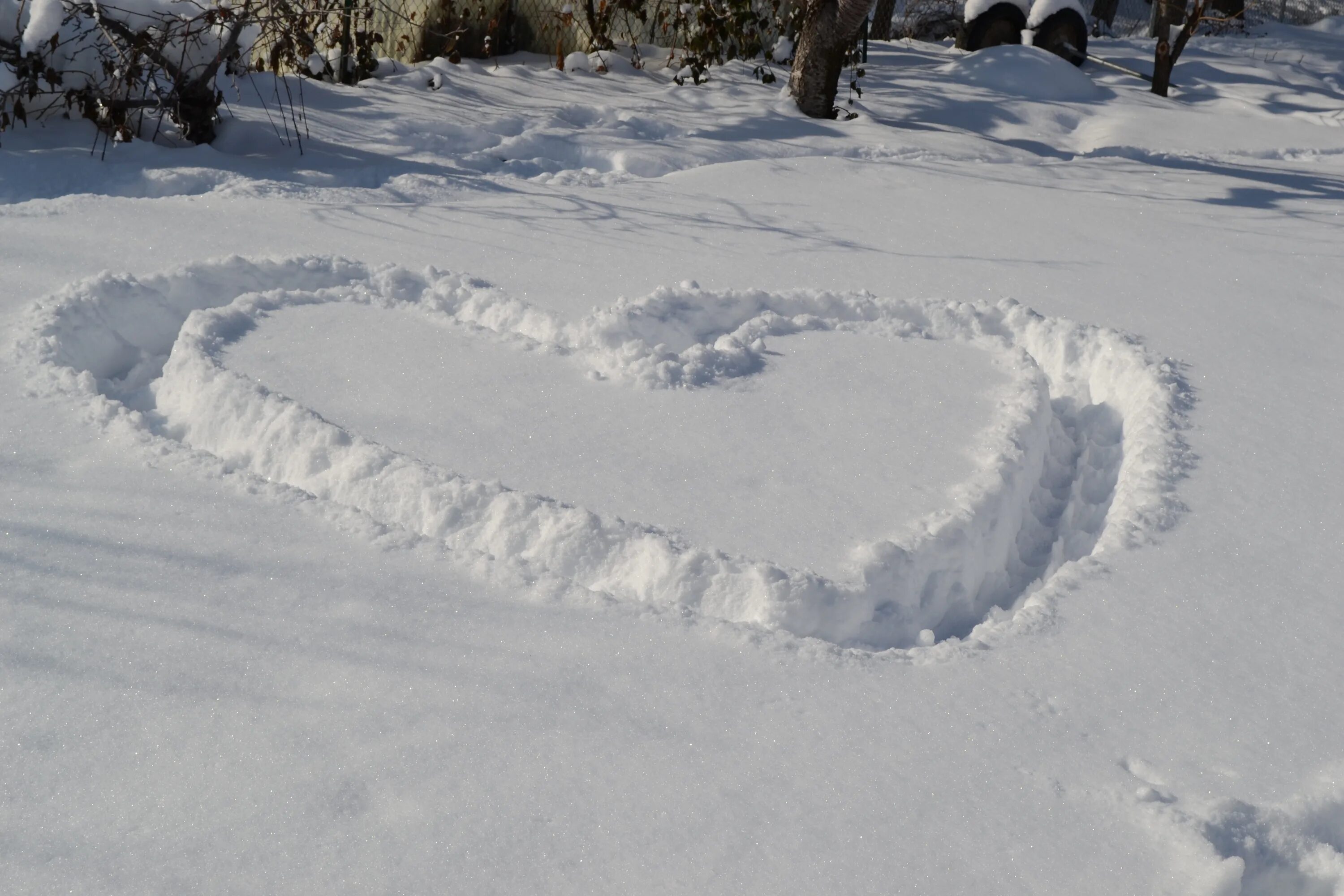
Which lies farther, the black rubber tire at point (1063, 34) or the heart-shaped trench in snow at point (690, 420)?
the black rubber tire at point (1063, 34)

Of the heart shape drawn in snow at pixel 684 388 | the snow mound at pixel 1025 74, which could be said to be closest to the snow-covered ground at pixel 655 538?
the heart shape drawn in snow at pixel 684 388

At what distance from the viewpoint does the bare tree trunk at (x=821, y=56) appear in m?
6.04

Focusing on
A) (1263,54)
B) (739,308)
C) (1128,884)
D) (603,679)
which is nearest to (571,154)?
(739,308)

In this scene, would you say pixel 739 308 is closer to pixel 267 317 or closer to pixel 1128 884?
pixel 267 317

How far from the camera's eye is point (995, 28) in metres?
8.27

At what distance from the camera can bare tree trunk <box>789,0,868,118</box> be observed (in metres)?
6.04

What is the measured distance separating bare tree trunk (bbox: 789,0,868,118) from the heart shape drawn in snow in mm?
2816

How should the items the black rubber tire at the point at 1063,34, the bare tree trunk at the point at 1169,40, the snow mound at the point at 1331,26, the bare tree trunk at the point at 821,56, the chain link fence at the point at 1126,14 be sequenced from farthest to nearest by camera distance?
the snow mound at the point at 1331,26
the chain link fence at the point at 1126,14
the black rubber tire at the point at 1063,34
the bare tree trunk at the point at 1169,40
the bare tree trunk at the point at 821,56

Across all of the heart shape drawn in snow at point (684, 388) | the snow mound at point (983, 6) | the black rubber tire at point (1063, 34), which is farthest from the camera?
the snow mound at point (983, 6)

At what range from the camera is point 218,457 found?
2.65 meters

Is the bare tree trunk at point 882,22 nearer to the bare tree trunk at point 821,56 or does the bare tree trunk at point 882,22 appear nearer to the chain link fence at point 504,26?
the chain link fence at point 504,26

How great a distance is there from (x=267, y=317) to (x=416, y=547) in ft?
4.50

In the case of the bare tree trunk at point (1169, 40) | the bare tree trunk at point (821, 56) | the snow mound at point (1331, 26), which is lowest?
the bare tree trunk at point (821, 56)

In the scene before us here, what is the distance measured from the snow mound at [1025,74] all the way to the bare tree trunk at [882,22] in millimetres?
1884
